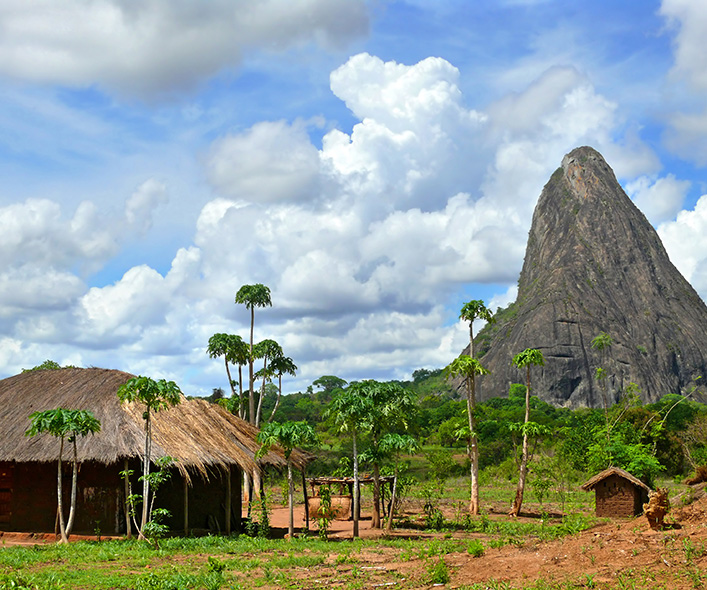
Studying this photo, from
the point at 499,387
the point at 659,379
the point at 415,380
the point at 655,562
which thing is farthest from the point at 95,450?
the point at 415,380

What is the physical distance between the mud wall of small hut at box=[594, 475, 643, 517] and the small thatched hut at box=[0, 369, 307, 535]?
10.4m

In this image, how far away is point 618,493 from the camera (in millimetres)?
24812

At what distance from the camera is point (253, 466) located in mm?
21453

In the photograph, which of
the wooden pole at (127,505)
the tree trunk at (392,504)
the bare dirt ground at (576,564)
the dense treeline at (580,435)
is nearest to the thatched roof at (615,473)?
the dense treeline at (580,435)

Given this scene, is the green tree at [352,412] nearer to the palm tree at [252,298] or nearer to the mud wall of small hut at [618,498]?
the mud wall of small hut at [618,498]

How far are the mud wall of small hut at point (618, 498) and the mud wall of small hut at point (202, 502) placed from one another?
39.5 ft

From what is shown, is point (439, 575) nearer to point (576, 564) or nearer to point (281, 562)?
point (576, 564)

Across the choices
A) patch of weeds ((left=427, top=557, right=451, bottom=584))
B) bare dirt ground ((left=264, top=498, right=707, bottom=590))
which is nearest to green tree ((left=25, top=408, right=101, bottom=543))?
bare dirt ground ((left=264, top=498, right=707, bottom=590))

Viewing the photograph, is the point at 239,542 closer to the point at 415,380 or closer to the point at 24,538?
the point at 24,538

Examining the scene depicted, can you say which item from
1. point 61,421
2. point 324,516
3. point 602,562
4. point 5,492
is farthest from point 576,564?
point 5,492

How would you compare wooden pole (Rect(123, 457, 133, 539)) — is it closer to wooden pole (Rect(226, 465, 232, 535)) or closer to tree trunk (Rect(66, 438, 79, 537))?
tree trunk (Rect(66, 438, 79, 537))

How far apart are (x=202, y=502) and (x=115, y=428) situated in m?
3.58

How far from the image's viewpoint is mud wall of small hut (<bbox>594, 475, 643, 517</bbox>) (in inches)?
969

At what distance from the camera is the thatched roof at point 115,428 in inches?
750
